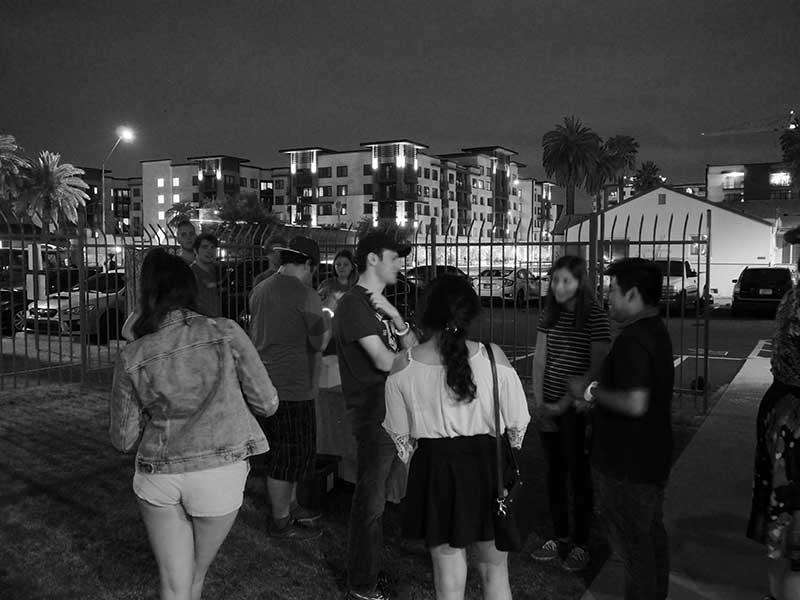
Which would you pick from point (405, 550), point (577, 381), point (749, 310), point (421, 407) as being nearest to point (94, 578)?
point (405, 550)

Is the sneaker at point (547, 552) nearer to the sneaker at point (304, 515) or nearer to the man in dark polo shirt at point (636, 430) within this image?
the man in dark polo shirt at point (636, 430)

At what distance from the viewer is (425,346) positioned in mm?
2953

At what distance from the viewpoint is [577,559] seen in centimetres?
438

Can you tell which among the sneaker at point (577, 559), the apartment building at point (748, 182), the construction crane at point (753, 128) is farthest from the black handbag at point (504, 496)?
the construction crane at point (753, 128)

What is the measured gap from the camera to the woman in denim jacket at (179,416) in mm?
2838

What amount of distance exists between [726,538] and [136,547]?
407cm

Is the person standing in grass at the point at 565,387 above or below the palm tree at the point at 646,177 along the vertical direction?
below

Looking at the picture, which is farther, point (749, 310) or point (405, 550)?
point (749, 310)

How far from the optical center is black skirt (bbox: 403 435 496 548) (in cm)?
288

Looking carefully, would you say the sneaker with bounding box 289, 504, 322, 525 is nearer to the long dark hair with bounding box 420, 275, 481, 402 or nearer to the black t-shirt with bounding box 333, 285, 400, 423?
the black t-shirt with bounding box 333, 285, 400, 423

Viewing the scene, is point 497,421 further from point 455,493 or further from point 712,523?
point 712,523

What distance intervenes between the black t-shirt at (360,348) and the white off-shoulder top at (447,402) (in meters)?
0.72

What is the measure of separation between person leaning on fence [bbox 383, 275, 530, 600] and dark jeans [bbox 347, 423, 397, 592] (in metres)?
0.76

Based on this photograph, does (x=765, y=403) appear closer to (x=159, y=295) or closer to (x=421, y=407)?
(x=421, y=407)
